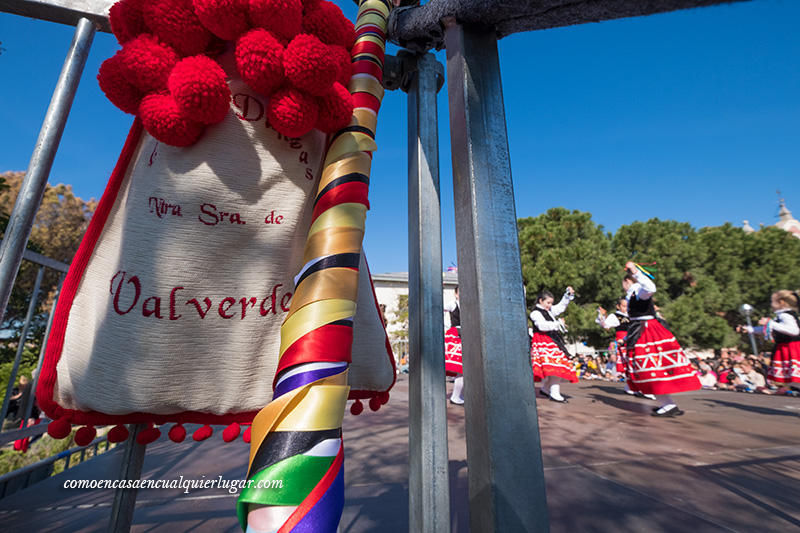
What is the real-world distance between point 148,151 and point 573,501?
206cm

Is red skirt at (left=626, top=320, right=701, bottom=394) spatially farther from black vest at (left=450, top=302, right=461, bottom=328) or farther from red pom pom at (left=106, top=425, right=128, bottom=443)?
red pom pom at (left=106, top=425, right=128, bottom=443)

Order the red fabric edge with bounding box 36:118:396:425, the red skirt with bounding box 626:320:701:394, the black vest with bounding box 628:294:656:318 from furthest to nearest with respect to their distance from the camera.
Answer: the black vest with bounding box 628:294:656:318
the red skirt with bounding box 626:320:701:394
the red fabric edge with bounding box 36:118:396:425

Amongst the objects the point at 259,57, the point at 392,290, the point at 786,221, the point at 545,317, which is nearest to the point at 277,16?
the point at 259,57

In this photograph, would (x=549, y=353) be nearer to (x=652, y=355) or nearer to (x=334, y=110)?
(x=652, y=355)

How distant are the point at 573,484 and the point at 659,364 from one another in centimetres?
321

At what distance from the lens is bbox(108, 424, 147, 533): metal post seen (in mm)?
807

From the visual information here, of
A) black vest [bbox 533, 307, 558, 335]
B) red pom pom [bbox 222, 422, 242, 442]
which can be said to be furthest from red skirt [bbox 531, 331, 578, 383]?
red pom pom [bbox 222, 422, 242, 442]

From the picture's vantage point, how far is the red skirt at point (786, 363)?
4.66 metres

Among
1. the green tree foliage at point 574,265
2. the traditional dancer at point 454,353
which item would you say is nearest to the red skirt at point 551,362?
the traditional dancer at point 454,353

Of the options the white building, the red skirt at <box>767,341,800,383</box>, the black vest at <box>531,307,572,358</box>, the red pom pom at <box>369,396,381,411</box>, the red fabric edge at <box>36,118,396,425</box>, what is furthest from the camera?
the white building

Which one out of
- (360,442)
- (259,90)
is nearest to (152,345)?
(259,90)

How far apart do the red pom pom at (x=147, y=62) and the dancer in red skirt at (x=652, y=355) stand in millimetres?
4602

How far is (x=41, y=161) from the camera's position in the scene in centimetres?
78

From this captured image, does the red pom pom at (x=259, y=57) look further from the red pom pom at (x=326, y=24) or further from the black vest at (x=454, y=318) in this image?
the black vest at (x=454, y=318)
